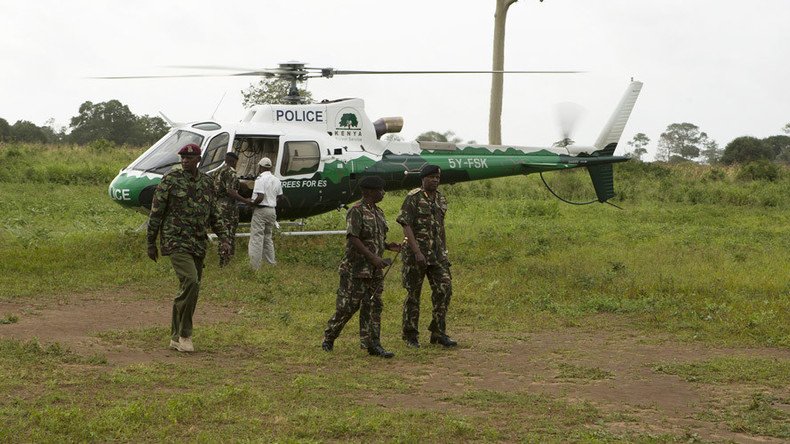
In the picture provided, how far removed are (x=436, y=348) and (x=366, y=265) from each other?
1272 mm

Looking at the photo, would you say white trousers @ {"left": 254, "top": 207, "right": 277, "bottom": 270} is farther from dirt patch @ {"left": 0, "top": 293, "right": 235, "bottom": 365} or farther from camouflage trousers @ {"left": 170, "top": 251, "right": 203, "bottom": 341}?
camouflage trousers @ {"left": 170, "top": 251, "right": 203, "bottom": 341}

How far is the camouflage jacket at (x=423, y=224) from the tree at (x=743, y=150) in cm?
4031

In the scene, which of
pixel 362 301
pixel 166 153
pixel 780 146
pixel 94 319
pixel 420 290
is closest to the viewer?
pixel 362 301

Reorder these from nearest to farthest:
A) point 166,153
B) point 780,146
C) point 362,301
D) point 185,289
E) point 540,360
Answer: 1. point 185,289
2. point 362,301
3. point 540,360
4. point 166,153
5. point 780,146

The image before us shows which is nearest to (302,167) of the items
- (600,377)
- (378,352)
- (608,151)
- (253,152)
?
(253,152)

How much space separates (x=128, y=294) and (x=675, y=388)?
23.3 ft

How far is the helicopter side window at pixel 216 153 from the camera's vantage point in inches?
612

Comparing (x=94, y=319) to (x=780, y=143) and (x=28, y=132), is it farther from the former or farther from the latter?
(x=780, y=143)

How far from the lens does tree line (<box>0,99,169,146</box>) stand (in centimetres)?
5006

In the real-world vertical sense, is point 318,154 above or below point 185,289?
above

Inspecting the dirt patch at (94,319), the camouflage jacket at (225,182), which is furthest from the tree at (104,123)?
the dirt patch at (94,319)

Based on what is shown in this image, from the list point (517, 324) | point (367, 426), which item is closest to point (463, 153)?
point (517, 324)

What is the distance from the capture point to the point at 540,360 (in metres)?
9.92

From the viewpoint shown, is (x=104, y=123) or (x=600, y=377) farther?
(x=104, y=123)
